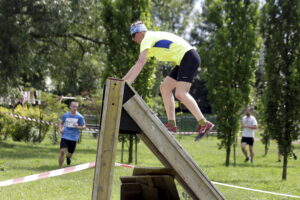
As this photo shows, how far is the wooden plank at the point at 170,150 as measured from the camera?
498 cm

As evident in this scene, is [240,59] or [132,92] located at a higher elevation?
[240,59]

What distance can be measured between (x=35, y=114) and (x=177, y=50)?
15010mm

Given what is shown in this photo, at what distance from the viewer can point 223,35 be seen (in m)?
15.1

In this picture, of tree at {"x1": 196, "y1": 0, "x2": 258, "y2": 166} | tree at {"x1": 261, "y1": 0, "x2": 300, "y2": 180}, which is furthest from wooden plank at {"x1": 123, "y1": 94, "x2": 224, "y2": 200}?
tree at {"x1": 196, "y1": 0, "x2": 258, "y2": 166}

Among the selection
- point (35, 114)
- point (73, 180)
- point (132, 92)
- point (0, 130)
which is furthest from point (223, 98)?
point (132, 92)

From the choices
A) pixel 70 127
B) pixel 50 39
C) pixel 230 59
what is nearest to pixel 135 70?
pixel 70 127

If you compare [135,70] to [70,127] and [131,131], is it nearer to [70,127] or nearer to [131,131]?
[131,131]

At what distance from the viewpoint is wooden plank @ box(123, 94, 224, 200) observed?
16.4 ft

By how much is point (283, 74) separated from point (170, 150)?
8188 mm

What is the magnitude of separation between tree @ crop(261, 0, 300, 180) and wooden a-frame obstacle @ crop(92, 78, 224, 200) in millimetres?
7775

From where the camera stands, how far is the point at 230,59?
598 inches

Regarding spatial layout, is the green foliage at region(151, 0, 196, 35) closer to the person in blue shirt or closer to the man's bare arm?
the person in blue shirt

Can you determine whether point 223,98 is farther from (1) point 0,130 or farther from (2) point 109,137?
(2) point 109,137

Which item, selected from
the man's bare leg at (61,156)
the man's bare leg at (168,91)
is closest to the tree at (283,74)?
the man's bare leg at (61,156)
